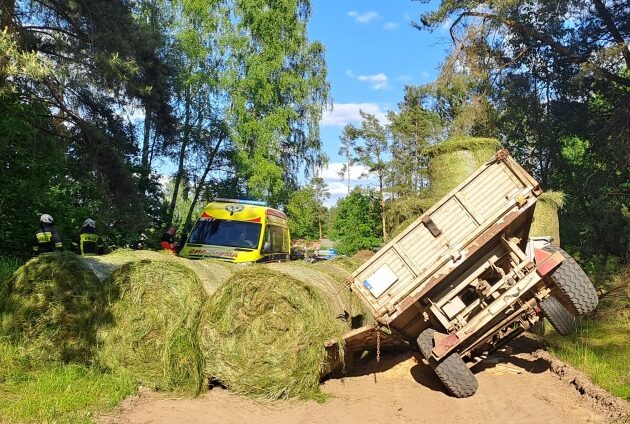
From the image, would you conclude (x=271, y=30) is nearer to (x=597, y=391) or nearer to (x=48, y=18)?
(x=48, y=18)

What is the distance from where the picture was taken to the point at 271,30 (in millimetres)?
27922

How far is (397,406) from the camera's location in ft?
22.0

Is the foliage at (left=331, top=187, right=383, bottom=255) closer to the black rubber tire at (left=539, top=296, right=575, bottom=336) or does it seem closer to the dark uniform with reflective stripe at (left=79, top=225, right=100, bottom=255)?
the dark uniform with reflective stripe at (left=79, top=225, right=100, bottom=255)

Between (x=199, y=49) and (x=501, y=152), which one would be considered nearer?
(x=501, y=152)

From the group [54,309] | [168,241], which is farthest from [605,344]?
[168,241]

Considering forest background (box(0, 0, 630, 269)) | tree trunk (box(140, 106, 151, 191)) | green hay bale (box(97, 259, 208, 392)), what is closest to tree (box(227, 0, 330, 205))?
forest background (box(0, 0, 630, 269))

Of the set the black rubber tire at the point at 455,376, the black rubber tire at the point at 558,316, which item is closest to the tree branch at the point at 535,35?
the black rubber tire at the point at 558,316

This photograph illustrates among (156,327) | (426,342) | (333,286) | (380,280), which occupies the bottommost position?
(426,342)

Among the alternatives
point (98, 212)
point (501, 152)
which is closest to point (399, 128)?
point (98, 212)

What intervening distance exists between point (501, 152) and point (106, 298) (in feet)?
→ 17.4

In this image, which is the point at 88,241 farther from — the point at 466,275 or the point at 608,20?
the point at 608,20

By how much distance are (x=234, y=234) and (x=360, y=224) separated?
1388 inches

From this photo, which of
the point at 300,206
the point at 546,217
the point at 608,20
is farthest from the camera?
the point at 300,206

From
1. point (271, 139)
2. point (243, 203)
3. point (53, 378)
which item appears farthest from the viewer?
point (271, 139)
